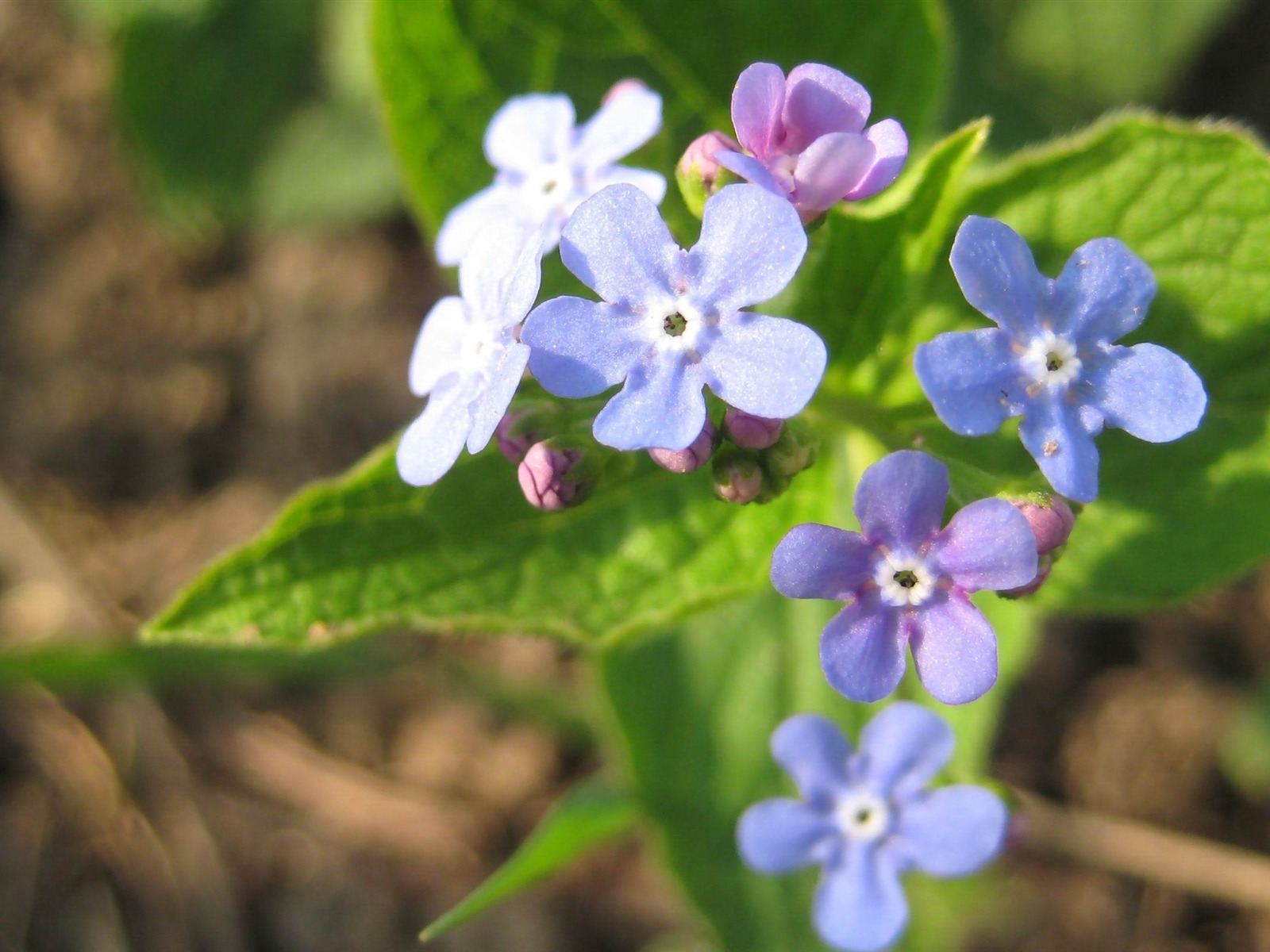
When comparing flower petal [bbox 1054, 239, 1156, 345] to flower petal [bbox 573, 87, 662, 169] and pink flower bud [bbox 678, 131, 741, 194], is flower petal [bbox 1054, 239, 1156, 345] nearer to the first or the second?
pink flower bud [bbox 678, 131, 741, 194]

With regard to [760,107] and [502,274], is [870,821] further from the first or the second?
[760,107]

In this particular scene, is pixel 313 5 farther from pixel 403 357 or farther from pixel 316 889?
pixel 316 889

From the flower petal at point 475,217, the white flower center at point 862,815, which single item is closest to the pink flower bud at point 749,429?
the flower petal at point 475,217

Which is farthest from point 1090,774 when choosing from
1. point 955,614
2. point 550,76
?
point 550,76

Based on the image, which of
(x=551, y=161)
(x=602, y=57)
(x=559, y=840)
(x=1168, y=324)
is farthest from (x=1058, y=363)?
(x=559, y=840)

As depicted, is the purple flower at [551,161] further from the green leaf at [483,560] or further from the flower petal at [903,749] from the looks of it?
the flower petal at [903,749]

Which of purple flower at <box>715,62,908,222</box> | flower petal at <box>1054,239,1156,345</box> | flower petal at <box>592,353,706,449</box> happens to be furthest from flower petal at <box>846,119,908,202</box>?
flower petal at <box>592,353,706,449</box>
